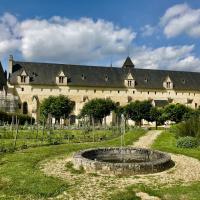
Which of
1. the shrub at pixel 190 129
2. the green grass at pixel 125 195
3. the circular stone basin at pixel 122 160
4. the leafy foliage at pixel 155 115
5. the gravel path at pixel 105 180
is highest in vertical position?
the leafy foliage at pixel 155 115

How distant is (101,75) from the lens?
67.1 meters

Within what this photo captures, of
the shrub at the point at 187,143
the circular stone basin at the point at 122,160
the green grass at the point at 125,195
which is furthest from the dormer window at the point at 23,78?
the green grass at the point at 125,195

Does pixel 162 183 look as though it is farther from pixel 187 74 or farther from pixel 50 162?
pixel 187 74

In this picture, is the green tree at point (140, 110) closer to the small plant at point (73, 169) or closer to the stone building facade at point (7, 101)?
the stone building facade at point (7, 101)

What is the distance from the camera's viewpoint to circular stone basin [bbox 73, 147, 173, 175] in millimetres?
13805

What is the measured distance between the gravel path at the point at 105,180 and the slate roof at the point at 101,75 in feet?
158

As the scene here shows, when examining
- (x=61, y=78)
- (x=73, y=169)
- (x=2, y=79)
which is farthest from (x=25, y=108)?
(x=73, y=169)

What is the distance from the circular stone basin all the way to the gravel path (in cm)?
42

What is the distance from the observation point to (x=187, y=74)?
74438mm

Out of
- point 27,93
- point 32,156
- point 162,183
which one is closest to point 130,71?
point 27,93

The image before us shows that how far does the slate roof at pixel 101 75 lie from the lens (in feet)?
206

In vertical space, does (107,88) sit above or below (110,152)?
above

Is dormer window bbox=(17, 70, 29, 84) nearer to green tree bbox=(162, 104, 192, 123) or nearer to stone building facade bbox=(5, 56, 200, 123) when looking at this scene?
stone building facade bbox=(5, 56, 200, 123)

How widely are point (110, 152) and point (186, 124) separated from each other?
36.1ft
